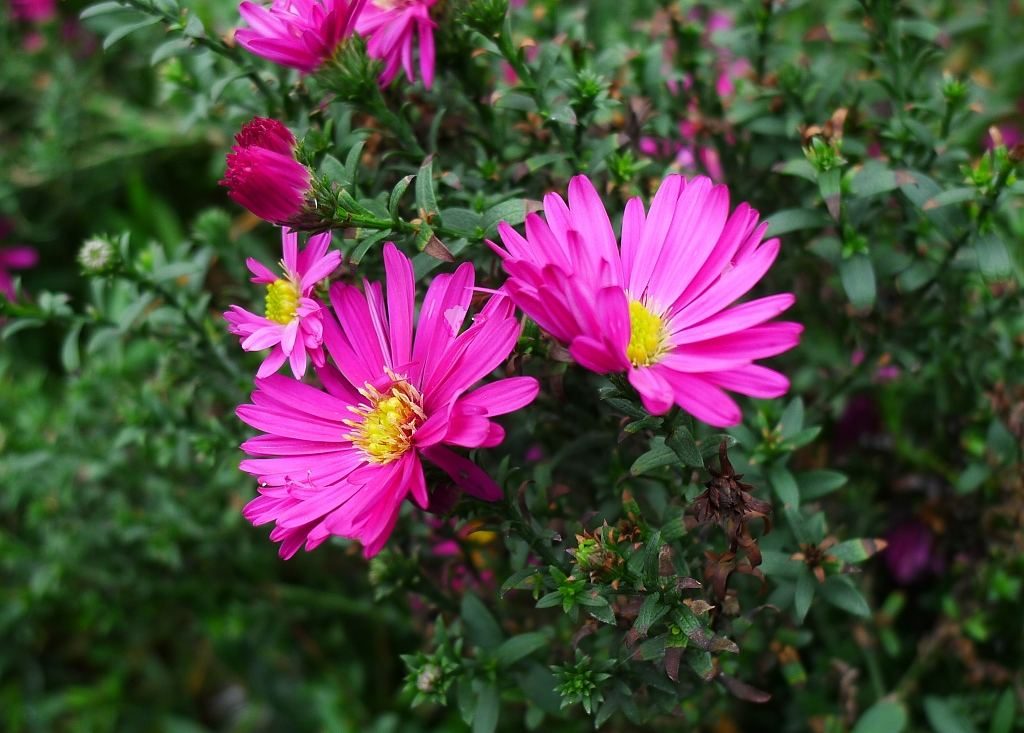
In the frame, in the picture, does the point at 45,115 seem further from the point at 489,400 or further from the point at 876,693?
the point at 876,693

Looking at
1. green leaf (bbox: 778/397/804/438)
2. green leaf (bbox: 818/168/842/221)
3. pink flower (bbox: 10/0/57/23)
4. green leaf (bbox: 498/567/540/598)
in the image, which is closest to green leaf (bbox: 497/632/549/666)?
green leaf (bbox: 498/567/540/598)

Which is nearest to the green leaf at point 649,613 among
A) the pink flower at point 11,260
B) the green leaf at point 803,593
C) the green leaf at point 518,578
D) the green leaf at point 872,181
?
the green leaf at point 518,578

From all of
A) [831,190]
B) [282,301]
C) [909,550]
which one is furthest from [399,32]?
[909,550]

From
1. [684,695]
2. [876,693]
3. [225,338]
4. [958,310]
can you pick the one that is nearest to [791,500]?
[684,695]

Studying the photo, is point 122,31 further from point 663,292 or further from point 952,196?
point 952,196

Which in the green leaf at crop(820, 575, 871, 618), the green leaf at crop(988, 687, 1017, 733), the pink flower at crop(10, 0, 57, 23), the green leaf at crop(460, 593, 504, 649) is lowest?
the green leaf at crop(988, 687, 1017, 733)

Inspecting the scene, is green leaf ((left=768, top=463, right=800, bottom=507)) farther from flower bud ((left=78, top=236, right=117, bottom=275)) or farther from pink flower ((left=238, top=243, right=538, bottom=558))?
flower bud ((left=78, top=236, right=117, bottom=275))

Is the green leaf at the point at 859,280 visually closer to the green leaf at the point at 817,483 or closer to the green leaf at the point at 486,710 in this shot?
the green leaf at the point at 817,483
